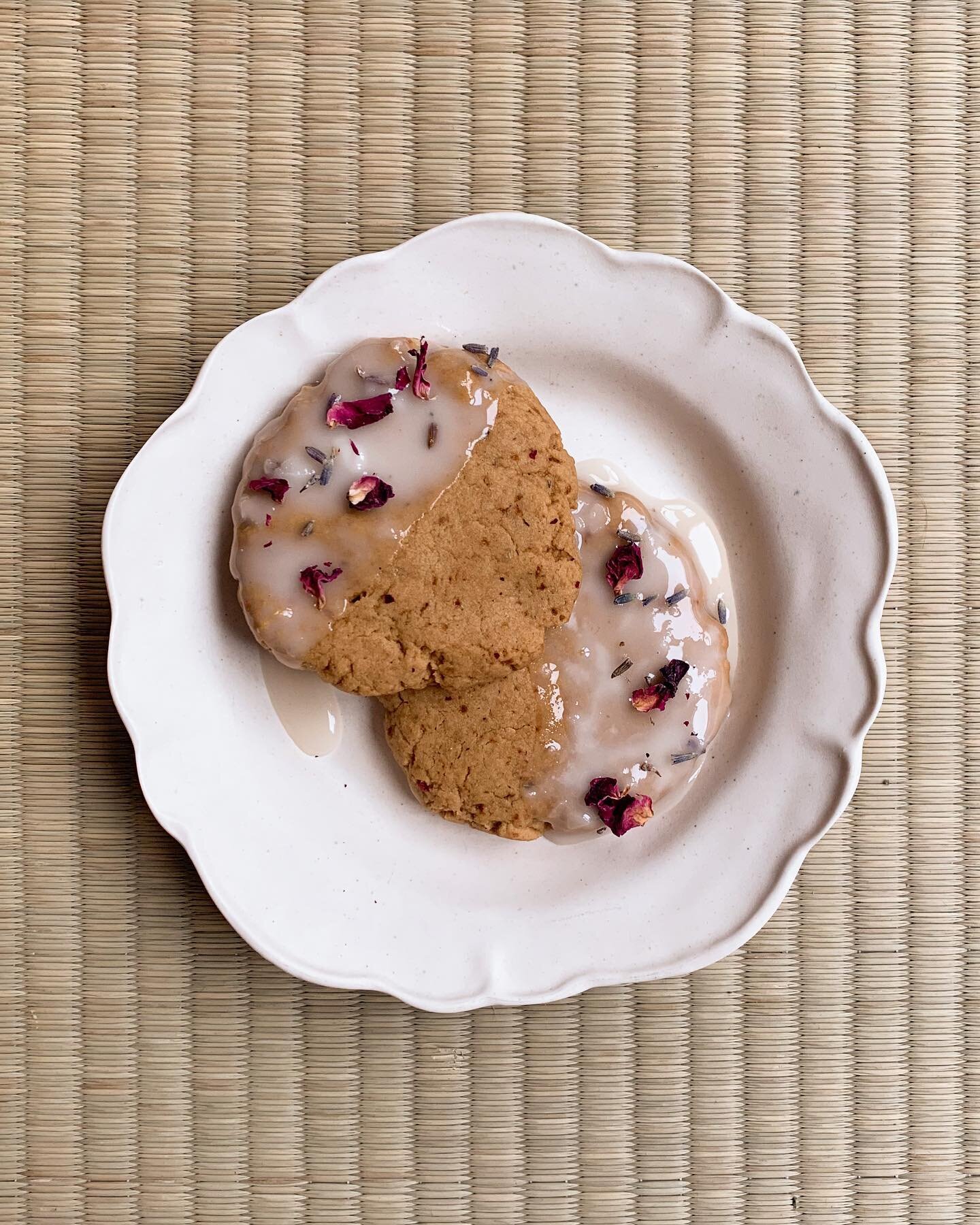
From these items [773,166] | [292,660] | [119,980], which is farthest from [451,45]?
[119,980]

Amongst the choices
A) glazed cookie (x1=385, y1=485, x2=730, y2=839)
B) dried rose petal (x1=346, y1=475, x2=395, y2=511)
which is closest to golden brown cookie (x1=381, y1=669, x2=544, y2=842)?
glazed cookie (x1=385, y1=485, x2=730, y2=839)

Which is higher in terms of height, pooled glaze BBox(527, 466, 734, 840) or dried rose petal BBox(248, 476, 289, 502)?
dried rose petal BBox(248, 476, 289, 502)

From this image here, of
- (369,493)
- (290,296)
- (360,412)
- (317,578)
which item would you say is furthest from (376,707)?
(290,296)

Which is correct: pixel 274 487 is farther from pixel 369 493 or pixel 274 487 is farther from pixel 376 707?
pixel 376 707

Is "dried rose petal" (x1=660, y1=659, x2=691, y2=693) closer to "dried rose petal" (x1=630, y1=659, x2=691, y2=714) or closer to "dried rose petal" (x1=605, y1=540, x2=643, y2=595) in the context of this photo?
"dried rose petal" (x1=630, y1=659, x2=691, y2=714)

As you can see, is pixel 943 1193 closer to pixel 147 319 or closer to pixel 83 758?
pixel 83 758

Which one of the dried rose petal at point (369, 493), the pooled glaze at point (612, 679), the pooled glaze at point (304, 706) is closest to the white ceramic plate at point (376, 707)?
the pooled glaze at point (304, 706)
